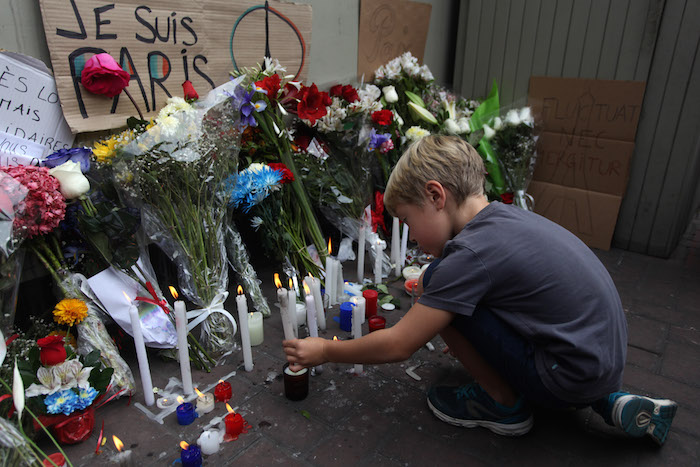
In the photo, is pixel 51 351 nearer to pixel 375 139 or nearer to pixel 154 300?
pixel 154 300

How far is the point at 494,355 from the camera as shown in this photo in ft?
5.18

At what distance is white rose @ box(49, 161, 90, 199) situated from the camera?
1.76 metres

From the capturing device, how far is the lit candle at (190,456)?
4.85 feet

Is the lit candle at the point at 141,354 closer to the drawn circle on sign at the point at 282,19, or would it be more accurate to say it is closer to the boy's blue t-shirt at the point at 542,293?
the boy's blue t-shirt at the point at 542,293

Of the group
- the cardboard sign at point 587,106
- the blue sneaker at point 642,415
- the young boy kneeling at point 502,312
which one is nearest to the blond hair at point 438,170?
the young boy kneeling at point 502,312

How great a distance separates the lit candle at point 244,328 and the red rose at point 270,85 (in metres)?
0.97

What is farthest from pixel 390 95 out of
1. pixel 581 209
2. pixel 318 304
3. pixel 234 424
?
pixel 234 424

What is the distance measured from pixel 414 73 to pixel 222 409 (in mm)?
2473

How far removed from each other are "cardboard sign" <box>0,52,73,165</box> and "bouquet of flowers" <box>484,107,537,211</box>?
8.49 ft

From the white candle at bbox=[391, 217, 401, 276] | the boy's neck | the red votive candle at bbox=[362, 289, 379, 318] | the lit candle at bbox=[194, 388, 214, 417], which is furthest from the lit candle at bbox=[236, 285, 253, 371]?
the white candle at bbox=[391, 217, 401, 276]

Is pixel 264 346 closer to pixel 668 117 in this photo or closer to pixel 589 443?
pixel 589 443

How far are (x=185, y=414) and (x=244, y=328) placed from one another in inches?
14.9

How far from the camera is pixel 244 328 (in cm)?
192

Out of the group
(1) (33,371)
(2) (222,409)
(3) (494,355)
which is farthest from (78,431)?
(3) (494,355)
